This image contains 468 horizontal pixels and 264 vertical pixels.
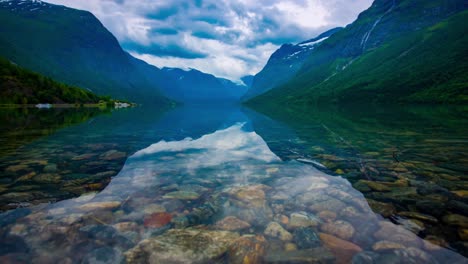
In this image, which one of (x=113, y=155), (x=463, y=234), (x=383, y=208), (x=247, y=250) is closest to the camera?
(x=247, y=250)

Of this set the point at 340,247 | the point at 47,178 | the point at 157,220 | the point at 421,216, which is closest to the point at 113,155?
the point at 47,178

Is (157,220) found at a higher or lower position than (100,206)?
higher

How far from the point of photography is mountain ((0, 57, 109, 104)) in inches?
4412

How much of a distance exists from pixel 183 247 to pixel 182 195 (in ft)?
13.2

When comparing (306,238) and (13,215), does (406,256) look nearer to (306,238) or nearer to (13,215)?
(306,238)

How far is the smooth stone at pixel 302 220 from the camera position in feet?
26.2

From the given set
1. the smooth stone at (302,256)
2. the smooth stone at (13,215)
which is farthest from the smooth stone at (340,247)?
the smooth stone at (13,215)

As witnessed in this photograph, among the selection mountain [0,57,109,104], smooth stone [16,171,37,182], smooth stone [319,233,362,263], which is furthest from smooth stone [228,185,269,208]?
mountain [0,57,109,104]

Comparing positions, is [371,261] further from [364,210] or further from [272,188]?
[272,188]

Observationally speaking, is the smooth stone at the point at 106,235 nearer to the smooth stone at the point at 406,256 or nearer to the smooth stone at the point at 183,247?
the smooth stone at the point at 183,247

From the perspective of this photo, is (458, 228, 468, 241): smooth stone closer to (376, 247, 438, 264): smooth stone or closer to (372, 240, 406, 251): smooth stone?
(376, 247, 438, 264): smooth stone

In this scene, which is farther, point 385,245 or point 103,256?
point 385,245

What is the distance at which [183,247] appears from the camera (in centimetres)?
656

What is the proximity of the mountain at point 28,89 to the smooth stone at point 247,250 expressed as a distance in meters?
140
